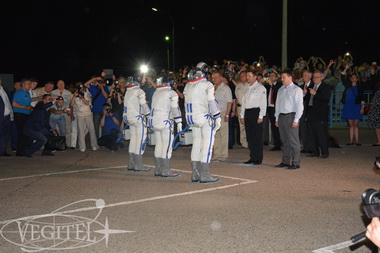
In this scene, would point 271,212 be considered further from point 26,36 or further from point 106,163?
point 26,36

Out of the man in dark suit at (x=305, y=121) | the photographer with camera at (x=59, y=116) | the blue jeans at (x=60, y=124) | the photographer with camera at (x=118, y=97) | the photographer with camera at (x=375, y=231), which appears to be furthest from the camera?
the blue jeans at (x=60, y=124)

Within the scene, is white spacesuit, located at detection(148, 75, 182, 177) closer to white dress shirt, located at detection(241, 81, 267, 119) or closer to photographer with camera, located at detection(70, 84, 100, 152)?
white dress shirt, located at detection(241, 81, 267, 119)

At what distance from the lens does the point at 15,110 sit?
604 inches

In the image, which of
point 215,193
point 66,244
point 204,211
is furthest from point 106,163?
point 66,244

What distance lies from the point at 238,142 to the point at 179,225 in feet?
32.7

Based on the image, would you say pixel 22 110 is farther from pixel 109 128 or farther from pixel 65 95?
pixel 109 128

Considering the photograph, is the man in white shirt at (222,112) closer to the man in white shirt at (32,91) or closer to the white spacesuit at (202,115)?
→ the white spacesuit at (202,115)

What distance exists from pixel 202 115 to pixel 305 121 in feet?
17.0

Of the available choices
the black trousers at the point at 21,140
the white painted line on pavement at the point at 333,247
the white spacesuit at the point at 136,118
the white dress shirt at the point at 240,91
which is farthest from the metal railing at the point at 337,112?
the white painted line on pavement at the point at 333,247

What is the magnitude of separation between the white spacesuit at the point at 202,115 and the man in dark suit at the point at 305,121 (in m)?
4.35

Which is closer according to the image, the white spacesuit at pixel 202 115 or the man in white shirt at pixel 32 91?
the white spacesuit at pixel 202 115

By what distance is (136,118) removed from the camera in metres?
11.6

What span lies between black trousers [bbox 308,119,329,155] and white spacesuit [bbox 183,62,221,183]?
409cm

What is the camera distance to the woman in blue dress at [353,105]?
16141 millimetres
